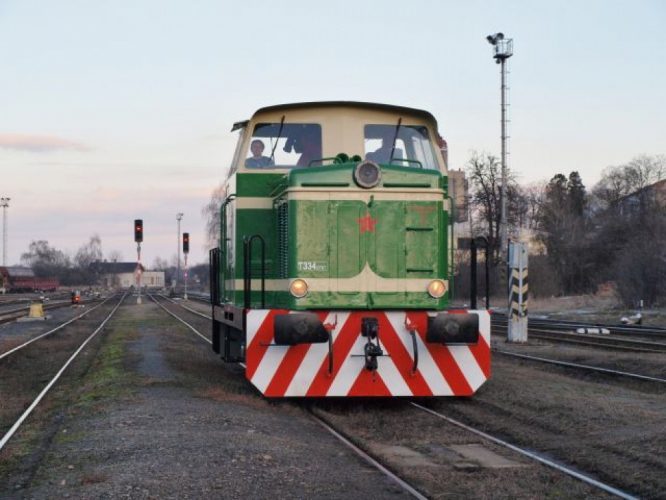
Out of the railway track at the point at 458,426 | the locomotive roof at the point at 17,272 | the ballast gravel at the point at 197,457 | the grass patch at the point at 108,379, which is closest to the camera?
the ballast gravel at the point at 197,457

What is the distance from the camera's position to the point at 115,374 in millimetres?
12719

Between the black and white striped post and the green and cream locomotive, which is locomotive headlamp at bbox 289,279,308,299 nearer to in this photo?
the green and cream locomotive

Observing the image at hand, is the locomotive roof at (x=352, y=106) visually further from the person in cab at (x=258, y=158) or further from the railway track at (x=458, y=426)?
the railway track at (x=458, y=426)

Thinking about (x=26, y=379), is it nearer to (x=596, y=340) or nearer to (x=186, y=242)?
(x=596, y=340)

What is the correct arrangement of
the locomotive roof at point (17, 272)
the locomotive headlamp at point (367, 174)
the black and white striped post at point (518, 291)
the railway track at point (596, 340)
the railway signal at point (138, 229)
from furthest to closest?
1. the locomotive roof at point (17, 272)
2. the railway signal at point (138, 229)
3. the black and white striped post at point (518, 291)
4. the railway track at point (596, 340)
5. the locomotive headlamp at point (367, 174)

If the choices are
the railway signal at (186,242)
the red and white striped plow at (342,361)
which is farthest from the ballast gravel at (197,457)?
the railway signal at (186,242)

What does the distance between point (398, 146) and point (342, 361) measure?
2.77 m

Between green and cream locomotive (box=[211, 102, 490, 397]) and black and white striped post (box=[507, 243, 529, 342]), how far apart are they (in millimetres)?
8965

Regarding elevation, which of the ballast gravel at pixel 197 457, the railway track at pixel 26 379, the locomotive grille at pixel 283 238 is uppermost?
the locomotive grille at pixel 283 238

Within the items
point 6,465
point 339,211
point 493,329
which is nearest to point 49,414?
point 6,465

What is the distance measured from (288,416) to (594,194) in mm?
88518

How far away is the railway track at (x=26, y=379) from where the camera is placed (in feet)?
31.5

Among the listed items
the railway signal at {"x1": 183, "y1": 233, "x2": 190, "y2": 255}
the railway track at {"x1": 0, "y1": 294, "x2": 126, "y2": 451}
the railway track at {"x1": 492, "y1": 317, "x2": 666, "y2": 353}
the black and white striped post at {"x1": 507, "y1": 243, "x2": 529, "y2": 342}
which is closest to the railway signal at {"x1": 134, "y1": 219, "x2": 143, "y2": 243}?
the railway signal at {"x1": 183, "y1": 233, "x2": 190, "y2": 255}

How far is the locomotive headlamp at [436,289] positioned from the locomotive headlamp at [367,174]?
1.29 m
